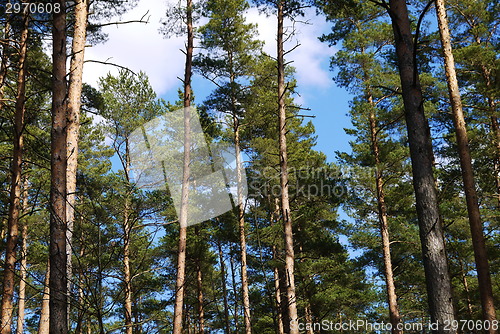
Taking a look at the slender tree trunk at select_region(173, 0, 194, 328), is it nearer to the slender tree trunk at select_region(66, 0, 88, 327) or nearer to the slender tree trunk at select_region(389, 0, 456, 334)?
the slender tree trunk at select_region(66, 0, 88, 327)

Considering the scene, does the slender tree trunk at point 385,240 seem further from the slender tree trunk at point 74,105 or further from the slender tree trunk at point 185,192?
the slender tree trunk at point 74,105

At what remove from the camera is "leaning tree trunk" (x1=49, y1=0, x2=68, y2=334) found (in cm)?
383

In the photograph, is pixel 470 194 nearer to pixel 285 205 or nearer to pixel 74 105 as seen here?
pixel 285 205

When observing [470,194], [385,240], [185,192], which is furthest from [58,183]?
[385,240]

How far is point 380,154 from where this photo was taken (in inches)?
553

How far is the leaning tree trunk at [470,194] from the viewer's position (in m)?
8.16

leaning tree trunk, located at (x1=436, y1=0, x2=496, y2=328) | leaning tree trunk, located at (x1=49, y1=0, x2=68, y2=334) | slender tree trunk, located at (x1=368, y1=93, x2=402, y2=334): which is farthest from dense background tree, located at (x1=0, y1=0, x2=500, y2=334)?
leaning tree trunk, located at (x1=49, y1=0, x2=68, y2=334)

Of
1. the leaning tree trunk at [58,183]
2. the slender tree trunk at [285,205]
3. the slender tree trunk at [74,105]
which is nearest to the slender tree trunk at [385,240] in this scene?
the slender tree trunk at [285,205]

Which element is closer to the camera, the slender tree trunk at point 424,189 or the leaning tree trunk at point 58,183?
the slender tree trunk at point 424,189

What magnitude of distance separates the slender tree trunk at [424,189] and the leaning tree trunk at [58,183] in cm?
313

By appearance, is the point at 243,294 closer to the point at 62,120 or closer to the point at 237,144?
the point at 237,144

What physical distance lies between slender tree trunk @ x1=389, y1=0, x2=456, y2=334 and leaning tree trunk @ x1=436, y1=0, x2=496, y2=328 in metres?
5.85

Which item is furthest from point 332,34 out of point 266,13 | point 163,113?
point 163,113

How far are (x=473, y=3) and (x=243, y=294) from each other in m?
12.2
